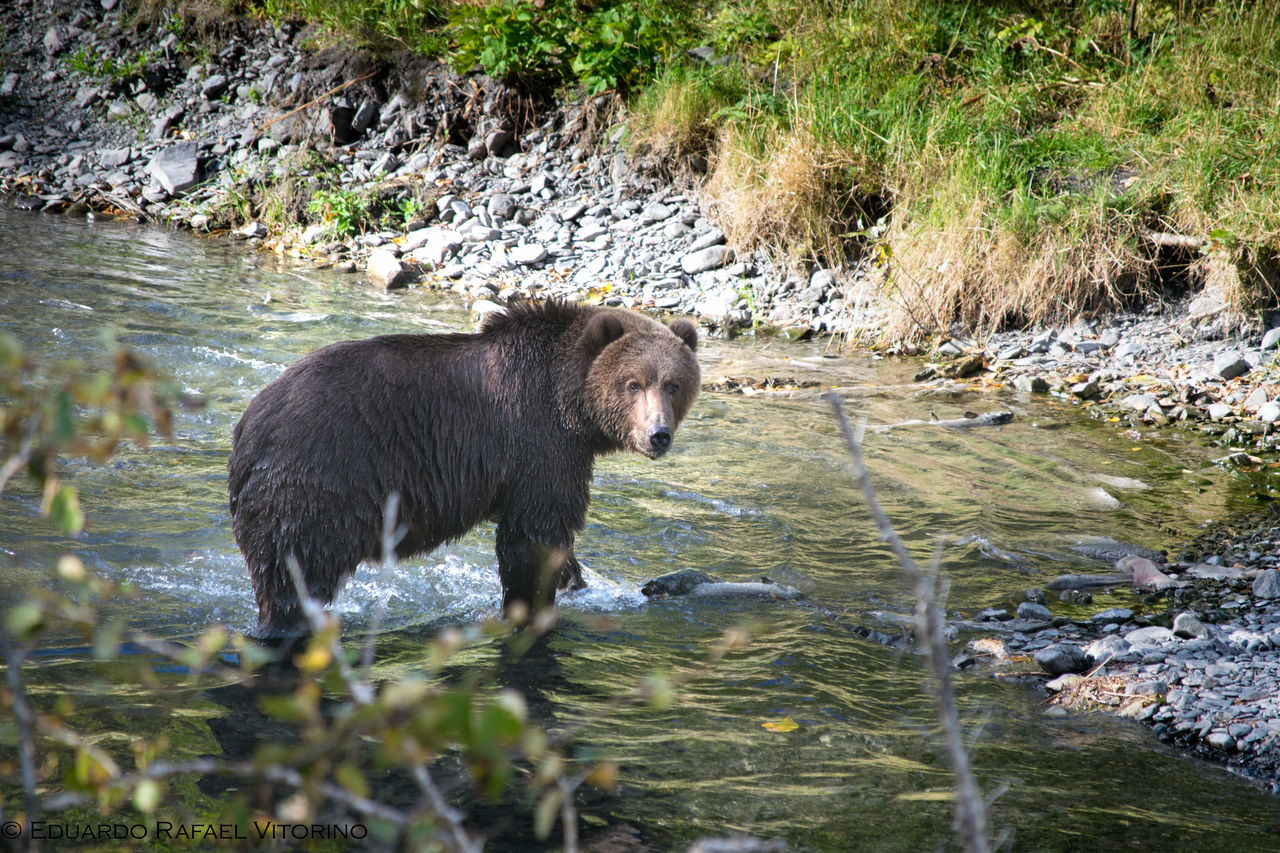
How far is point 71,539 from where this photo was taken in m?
5.25

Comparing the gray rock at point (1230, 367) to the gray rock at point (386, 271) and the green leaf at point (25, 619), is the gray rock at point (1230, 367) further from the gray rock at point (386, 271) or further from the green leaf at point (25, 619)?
the green leaf at point (25, 619)

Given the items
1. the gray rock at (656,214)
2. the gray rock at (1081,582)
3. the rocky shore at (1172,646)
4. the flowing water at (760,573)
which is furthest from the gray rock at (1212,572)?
the gray rock at (656,214)

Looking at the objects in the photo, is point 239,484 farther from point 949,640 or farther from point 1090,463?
point 1090,463

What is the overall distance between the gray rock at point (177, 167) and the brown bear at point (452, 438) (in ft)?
40.6

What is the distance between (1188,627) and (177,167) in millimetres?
15276

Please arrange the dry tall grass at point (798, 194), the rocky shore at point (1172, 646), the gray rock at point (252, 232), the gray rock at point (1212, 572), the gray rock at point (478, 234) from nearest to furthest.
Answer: the rocky shore at point (1172, 646) → the gray rock at point (1212, 572) → the dry tall grass at point (798, 194) → the gray rock at point (478, 234) → the gray rock at point (252, 232)

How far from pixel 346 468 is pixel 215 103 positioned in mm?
15153

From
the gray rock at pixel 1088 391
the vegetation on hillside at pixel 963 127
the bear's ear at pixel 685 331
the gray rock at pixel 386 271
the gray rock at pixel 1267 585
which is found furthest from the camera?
the gray rock at pixel 386 271

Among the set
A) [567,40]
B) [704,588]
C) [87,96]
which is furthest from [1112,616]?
[87,96]

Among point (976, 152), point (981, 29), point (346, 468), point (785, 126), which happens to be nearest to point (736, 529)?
point (346, 468)

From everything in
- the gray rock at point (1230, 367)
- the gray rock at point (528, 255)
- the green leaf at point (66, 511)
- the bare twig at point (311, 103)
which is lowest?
the gray rock at point (1230, 367)

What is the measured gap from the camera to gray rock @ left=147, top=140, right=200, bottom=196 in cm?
1537

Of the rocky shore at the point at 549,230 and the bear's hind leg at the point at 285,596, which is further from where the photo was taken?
the rocky shore at the point at 549,230

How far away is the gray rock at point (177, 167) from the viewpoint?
15367 millimetres
